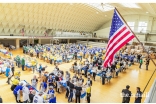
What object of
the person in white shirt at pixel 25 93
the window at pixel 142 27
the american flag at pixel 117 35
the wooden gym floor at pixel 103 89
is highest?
the window at pixel 142 27

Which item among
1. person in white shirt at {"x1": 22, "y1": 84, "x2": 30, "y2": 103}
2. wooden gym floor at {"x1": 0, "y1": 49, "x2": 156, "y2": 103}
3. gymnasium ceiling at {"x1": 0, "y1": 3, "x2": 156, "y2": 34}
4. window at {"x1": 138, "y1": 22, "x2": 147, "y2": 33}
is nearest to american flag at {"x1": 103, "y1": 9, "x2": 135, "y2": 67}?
wooden gym floor at {"x1": 0, "y1": 49, "x2": 156, "y2": 103}

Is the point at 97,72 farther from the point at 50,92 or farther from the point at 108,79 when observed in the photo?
the point at 50,92

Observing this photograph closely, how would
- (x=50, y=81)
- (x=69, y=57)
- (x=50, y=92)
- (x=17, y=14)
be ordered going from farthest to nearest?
(x=17, y=14) → (x=69, y=57) → (x=50, y=81) → (x=50, y=92)

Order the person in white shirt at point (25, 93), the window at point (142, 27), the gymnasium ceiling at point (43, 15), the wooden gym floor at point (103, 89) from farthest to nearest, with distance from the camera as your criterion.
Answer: the window at point (142, 27) < the gymnasium ceiling at point (43, 15) < the wooden gym floor at point (103, 89) < the person in white shirt at point (25, 93)

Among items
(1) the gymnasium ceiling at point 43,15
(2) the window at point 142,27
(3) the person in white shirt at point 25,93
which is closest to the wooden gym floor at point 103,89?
(3) the person in white shirt at point 25,93

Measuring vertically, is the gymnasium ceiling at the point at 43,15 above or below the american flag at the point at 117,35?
above

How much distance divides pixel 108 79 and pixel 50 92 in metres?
6.46

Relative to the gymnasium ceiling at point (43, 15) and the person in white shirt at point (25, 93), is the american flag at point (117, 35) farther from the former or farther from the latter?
the gymnasium ceiling at point (43, 15)

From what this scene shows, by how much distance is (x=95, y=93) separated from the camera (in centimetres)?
898

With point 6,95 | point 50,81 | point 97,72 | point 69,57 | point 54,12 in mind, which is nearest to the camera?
point 6,95

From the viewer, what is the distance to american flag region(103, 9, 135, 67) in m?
5.59

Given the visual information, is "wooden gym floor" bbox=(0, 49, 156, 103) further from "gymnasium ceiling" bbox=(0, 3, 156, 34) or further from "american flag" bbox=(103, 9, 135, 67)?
"gymnasium ceiling" bbox=(0, 3, 156, 34)

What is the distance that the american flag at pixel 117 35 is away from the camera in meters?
5.59

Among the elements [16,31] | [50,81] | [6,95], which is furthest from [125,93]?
[16,31]
